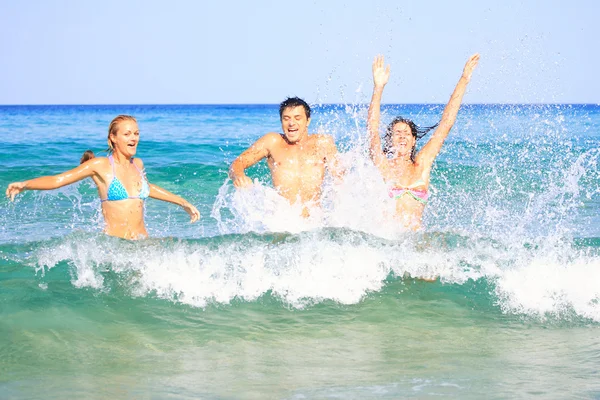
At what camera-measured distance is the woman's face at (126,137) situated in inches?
231

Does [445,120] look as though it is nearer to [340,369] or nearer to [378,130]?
[378,130]

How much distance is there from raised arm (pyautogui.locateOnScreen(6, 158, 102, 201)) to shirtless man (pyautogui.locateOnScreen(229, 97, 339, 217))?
1349mm

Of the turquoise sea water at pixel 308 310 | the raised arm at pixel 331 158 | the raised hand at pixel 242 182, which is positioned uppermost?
the raised arm at pixel 331 158

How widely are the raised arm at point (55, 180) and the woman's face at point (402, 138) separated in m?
2.46

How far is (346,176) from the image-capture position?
661cm

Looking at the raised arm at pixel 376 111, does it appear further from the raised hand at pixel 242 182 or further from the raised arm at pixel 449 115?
the raised hand at pixel 242 182

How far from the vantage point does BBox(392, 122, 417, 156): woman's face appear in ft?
20.2

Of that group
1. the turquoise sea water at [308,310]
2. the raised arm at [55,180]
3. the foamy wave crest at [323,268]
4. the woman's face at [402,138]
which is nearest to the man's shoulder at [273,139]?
the turquoise sea water at [308,310]

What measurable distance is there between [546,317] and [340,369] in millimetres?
1905
